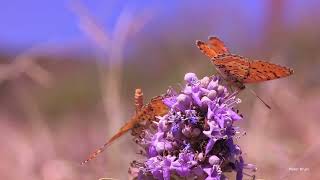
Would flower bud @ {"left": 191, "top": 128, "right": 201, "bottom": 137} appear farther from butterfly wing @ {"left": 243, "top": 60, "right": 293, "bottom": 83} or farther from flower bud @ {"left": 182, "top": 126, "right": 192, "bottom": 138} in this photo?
butterfly wing @ {"left": 243, "top": 60, "right": 293, "bottom": 83}

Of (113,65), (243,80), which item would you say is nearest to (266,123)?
(113,65)

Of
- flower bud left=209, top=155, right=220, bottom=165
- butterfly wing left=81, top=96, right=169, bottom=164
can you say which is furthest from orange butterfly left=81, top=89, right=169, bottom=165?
flower bud left=209, top=155, right=220, bottom=165

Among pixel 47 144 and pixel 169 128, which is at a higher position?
pixel 47 144

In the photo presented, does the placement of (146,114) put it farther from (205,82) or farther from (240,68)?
(240,68)

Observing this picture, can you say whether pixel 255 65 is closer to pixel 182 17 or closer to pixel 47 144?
pixel 47 144

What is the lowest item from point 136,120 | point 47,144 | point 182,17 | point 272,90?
point 136,120

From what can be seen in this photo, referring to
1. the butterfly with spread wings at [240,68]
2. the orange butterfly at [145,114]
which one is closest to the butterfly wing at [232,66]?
the butterfly with spread wings at [240,68]

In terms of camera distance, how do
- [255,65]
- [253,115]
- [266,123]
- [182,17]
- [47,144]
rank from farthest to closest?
[182,17] → [47,144] → [253,115] → [266,123] → [255,65]
